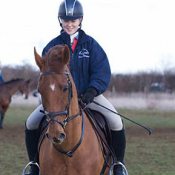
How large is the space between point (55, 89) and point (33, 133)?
5.31 feet

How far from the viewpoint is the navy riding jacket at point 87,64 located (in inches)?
179

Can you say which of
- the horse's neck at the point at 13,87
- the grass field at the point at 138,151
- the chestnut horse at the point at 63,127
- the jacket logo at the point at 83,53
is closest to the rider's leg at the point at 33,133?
the chestnut horse at the point at 63,127

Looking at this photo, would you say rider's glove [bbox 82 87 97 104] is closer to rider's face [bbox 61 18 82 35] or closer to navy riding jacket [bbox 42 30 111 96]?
navy riding jacket [bbox 42 30 111 96]

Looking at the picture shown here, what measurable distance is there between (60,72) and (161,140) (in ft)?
32.3

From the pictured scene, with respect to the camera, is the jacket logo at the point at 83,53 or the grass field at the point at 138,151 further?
the grass field at the point at 138,151

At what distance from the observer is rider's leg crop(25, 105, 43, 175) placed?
185 inches

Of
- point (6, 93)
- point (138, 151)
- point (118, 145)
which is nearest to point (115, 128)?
point (118, 145)

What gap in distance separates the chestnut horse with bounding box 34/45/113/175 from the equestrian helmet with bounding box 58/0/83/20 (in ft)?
2.73

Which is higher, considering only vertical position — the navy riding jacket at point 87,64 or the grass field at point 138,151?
the navy riding jacket at point 87,64

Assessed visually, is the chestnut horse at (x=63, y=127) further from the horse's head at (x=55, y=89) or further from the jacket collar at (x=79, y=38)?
the jacket collar at (x=79, y=38)

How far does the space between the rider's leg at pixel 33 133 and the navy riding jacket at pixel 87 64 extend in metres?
0.61

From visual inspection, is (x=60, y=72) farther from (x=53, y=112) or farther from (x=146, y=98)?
(x=146, y=98)

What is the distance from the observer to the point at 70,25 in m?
4.56

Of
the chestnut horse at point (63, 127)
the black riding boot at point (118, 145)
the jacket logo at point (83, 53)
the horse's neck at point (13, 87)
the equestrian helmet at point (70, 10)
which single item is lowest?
the horse's neck at point (13, 87)
